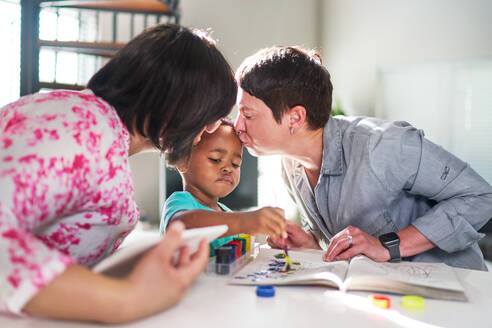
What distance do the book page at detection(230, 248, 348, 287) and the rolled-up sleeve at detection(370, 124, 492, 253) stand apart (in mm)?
339

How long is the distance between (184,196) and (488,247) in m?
3.18

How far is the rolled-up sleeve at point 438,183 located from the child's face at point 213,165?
0.44 meters

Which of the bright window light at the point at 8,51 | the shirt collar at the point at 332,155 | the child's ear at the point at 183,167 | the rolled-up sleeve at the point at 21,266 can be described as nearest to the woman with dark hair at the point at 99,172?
the rolled-up sleeve at the point at 21,266

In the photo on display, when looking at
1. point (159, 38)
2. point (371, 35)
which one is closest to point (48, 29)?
point (371, 35)

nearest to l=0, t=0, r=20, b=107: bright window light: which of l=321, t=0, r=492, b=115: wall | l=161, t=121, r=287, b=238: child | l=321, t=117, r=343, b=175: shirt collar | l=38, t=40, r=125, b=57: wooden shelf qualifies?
l=38, t=40, r=125, b=57: wooden shelf

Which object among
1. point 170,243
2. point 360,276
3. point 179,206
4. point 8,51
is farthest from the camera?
point 8,51

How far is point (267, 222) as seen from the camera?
101cm

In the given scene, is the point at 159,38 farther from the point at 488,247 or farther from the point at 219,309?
the point at 488,247

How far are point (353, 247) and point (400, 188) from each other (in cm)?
31

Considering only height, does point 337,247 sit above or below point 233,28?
below

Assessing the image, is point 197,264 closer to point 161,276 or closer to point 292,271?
point 161,276

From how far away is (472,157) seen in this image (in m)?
4.41

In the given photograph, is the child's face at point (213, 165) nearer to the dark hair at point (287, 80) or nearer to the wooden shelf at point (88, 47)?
the dark hair at point (287, 80)

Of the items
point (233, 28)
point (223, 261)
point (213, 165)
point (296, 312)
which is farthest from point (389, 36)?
point (296, 312)
